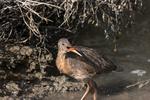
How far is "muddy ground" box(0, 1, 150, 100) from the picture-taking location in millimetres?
7902

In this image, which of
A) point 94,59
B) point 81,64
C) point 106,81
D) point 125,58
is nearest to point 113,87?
point 106,81

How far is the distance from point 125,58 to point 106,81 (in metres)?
0.92

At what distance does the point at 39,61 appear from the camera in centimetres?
829

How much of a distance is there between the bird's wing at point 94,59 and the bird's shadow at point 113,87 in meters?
0.34

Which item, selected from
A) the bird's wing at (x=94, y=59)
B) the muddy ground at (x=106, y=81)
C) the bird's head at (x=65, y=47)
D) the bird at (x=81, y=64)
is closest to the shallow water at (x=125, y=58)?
the muddy ground at (x=106, y=81)

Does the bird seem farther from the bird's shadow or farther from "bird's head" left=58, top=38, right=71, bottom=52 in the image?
the bird's shadow

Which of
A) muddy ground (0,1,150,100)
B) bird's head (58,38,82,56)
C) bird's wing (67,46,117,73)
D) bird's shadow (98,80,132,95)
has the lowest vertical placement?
bird's shadow (98,80,132,95)

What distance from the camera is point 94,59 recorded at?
A: 8.09m

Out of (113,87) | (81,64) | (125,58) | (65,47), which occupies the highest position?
(65,47)

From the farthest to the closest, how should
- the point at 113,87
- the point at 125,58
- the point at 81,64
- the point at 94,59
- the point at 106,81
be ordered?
the point at 125,58
the point at 106,81
the point at 113,87
the point at 94,59
the point at 81,64

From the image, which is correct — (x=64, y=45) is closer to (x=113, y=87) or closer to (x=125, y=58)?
(x=113, y=87)

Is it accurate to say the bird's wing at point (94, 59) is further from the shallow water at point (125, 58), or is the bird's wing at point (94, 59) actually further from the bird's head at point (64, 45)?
the shallow water at point (125, 58)

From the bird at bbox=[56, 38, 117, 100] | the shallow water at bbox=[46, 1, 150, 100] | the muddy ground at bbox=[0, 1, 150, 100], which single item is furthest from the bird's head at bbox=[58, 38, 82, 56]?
the shallow water at bbox=[46, 1, 150, 100]

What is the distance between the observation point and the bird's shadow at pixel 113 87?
821 centimetres
